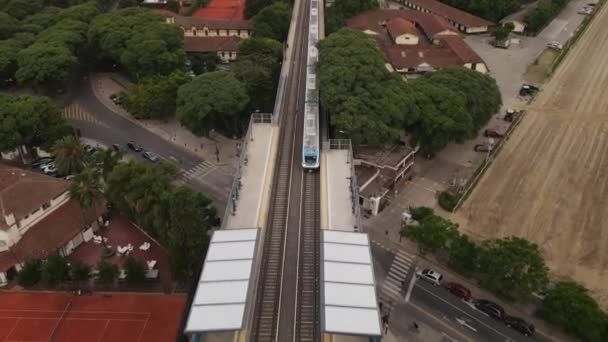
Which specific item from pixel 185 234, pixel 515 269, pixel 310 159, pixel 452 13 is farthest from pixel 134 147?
pixel 452 13

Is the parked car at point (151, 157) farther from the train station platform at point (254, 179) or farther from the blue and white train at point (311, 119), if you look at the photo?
the blue and white train at point (311, 119)

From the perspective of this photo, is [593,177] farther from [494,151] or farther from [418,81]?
[418,81]

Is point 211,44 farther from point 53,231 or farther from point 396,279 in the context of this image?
point 396,279

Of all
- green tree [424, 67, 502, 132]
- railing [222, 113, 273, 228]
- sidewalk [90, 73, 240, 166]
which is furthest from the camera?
sidewalk [90, 73, 240, 166]

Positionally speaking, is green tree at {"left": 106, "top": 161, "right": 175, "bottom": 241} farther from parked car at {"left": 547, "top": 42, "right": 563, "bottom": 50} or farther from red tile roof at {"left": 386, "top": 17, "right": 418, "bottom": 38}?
parked car at {"left": 547, "top": 42, "right": 563, "bottom": 50}

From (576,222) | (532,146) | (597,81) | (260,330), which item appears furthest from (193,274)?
(597,81)

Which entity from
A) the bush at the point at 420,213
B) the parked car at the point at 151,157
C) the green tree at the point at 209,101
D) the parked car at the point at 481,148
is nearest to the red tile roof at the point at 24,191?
the parked car at the point at 151,157

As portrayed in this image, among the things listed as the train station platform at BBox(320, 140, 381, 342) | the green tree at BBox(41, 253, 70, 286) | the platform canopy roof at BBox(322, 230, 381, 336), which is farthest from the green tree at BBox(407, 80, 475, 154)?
the green tree at BBox(41, 253, 70, 286)
